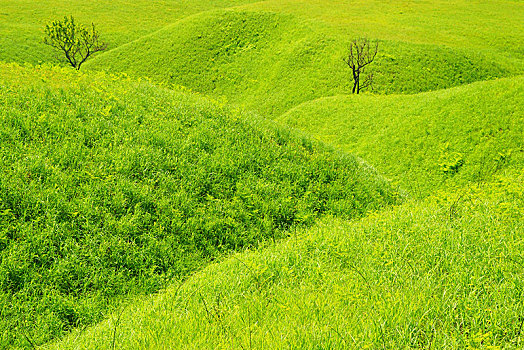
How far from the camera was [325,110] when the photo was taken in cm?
2759

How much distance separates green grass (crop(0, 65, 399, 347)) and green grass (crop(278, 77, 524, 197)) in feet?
16.3

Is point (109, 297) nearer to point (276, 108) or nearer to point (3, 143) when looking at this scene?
point (3, 143)

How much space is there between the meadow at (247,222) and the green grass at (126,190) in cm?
4

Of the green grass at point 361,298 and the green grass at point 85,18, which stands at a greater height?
the green grass at point 85,18

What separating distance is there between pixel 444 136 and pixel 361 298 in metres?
15.6

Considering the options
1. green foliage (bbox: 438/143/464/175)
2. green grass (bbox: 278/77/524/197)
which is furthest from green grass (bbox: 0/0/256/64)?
green foliage (bbox: 438/143/464/175)

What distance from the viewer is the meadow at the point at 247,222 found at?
3797mm

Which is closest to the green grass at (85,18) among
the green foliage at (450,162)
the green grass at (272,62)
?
the green grass at (272,62)

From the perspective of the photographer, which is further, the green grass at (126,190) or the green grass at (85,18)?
the green grass at (85,18)

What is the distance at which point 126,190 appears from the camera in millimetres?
8664

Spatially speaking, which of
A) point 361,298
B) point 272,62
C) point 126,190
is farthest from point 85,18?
point 361,298

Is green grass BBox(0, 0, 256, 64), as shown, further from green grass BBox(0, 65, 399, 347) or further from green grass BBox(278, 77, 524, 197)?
green grass BBox(278, 77, 524, 197)

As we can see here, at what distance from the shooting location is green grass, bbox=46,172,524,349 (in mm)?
3373

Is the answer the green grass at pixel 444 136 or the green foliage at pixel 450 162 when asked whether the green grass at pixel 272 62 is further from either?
the green foliage at pixel 450 162
